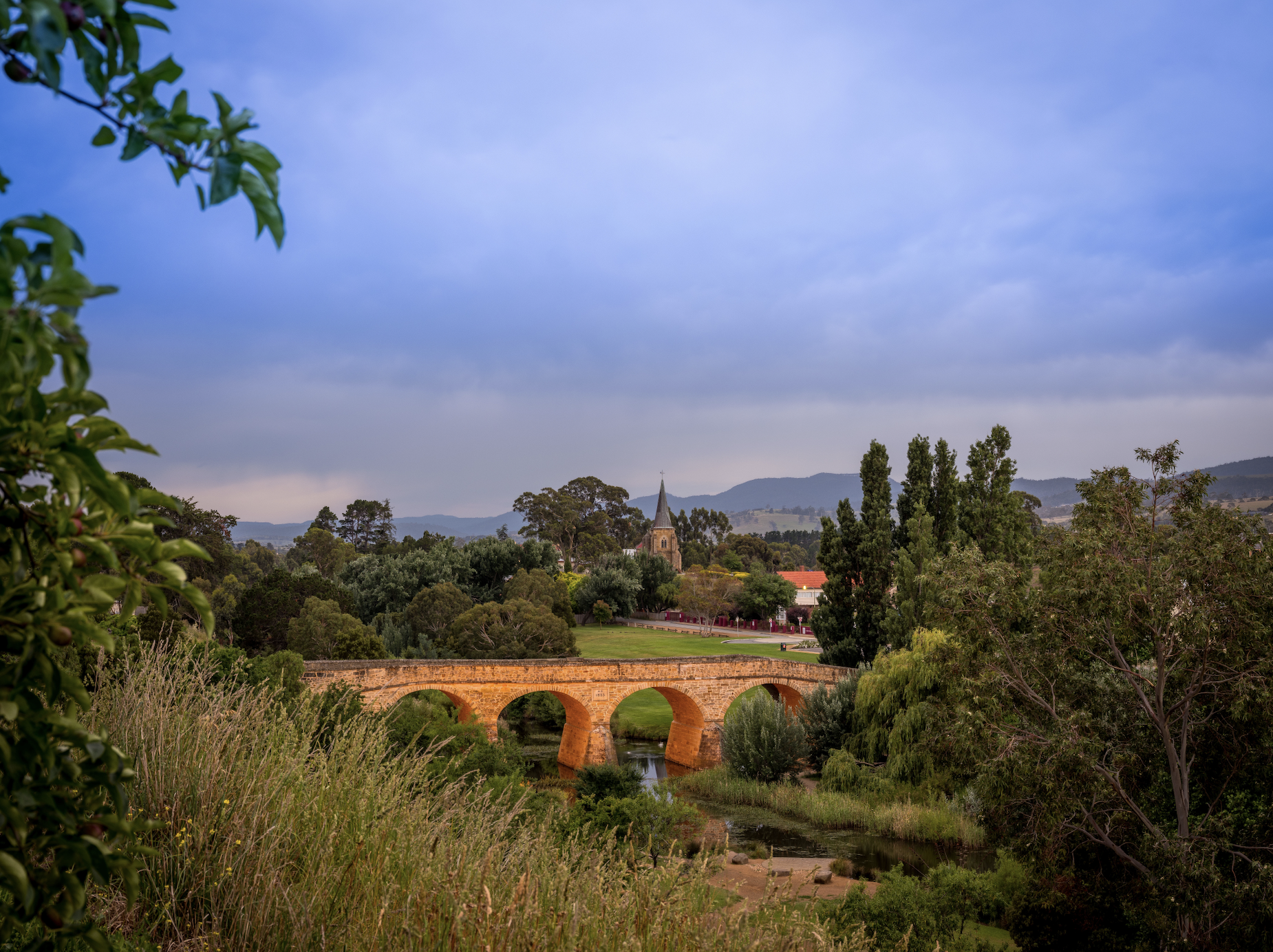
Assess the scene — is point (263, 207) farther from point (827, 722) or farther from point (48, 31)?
point (827, 722)

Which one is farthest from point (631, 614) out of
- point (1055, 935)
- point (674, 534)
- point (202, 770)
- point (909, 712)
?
point (202, 770)

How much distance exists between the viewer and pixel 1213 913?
9281 mm

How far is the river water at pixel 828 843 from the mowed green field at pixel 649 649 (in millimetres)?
5507

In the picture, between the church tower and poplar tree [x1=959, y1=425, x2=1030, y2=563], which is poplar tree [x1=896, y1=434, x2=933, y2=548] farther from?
the church tower

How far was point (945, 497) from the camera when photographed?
89.7ft

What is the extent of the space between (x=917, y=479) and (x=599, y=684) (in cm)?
1240

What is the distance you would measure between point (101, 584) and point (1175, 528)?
11511mm

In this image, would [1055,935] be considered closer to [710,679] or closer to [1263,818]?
[1263,818]

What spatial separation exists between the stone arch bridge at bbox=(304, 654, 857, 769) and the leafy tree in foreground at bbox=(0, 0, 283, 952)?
65.0 feet

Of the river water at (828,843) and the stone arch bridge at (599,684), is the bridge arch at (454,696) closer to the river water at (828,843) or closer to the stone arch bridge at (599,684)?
the stone arch bridge at (599,684)

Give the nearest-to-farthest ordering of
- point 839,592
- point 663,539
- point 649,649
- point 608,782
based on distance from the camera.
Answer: point 608,782 → point 839,592 → point 649,649 → point 663,539

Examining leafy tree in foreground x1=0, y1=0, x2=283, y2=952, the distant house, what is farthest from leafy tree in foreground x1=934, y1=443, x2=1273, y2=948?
the distant house

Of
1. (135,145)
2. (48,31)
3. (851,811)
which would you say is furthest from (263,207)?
(851,811)

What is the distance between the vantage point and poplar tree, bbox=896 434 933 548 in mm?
27609
